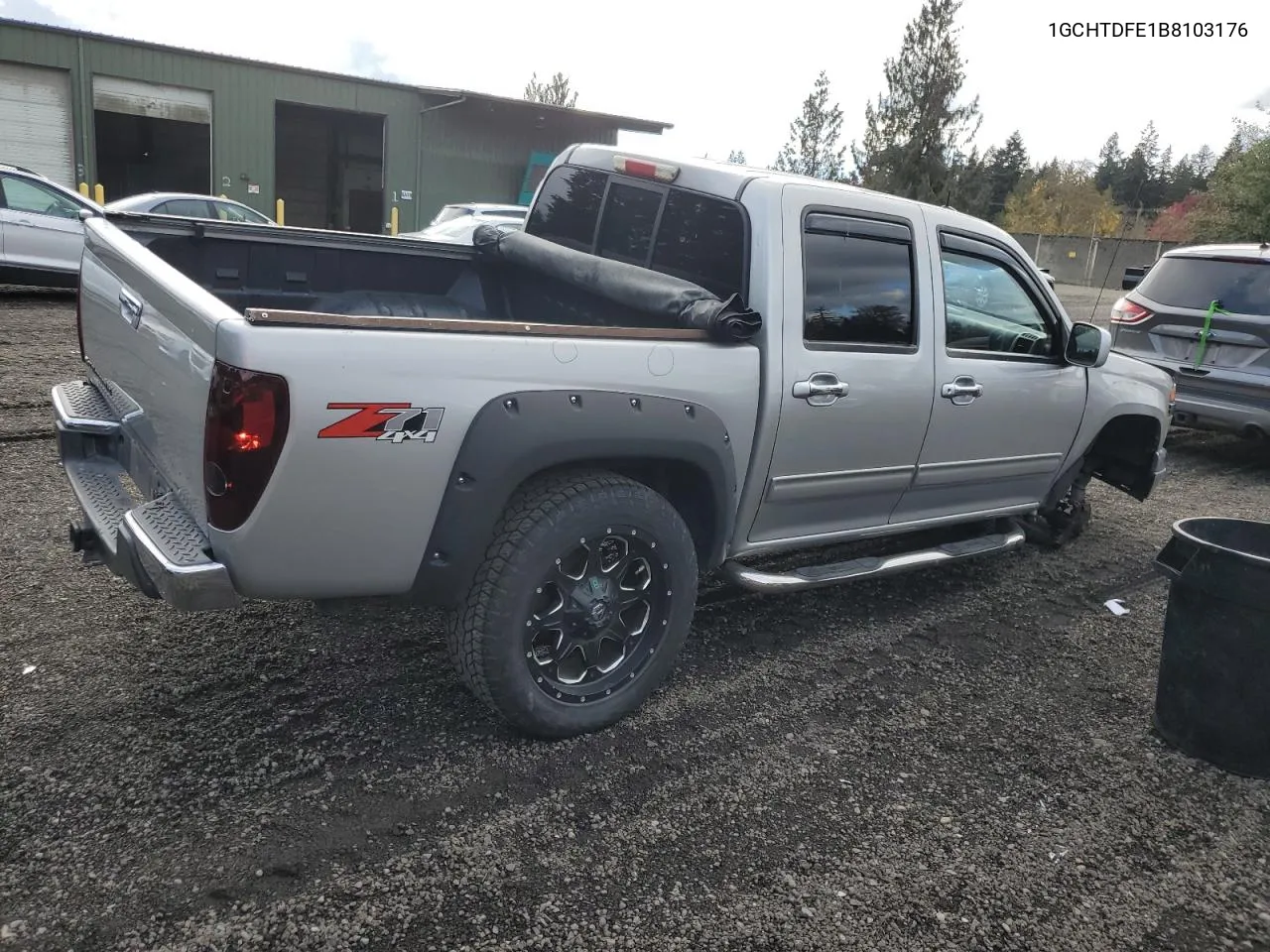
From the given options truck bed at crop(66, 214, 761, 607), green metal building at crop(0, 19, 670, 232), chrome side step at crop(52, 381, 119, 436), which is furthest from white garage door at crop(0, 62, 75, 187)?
truck bed at crop(66, 214, 761, 607)

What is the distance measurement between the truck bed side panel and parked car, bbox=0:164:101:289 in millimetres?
10405

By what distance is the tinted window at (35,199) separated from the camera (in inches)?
441

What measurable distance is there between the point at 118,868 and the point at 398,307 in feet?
8.77

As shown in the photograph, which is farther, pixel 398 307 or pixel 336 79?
pixel 336 79

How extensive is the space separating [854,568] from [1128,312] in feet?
18.7

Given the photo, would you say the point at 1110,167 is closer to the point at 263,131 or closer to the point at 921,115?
the point at 921,115

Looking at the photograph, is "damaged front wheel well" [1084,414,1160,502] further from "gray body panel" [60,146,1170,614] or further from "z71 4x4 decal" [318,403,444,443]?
"z71 4x4 decal" [318,403,444,443]

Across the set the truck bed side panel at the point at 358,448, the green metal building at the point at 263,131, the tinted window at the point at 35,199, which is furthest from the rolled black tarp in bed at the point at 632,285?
the green metal building at the point at 263,131

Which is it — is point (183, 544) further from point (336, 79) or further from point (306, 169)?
point (306, 169)

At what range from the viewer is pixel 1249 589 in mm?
3201

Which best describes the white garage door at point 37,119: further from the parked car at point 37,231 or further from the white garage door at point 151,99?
the parked car at point 37,231

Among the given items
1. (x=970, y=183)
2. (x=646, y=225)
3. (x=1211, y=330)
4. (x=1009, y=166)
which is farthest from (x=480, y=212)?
(x=1009, y=166)

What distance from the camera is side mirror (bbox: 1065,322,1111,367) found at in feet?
15.3

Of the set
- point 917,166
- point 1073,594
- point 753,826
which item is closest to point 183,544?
point 753,826
